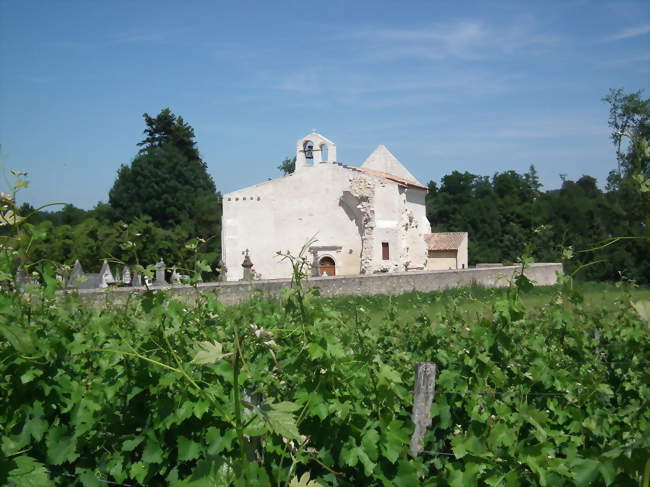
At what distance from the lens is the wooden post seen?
2969mm

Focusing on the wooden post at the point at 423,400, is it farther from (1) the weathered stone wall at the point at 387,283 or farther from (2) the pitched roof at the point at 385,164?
(2) the pitched roof at the point at 385,164

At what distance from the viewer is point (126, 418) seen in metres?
3.03

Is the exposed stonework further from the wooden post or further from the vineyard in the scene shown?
the wooden post

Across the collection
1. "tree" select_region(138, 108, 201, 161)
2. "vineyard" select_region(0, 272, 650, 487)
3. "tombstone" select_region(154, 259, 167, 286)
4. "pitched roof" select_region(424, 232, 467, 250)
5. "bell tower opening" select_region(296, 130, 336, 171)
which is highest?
"tree" select_region(138, 108, 201, 161)

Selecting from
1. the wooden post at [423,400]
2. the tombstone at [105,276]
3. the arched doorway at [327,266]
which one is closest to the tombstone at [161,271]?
the wooden post at [423,400]

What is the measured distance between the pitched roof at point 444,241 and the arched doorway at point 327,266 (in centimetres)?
675

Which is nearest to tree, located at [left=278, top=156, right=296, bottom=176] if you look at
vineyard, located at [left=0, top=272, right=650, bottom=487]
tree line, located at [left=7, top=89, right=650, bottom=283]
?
tree line, located at [left=7, top=89, right=650, bottom=283]

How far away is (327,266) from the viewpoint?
3102 cm

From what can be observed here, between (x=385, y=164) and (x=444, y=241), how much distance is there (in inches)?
309

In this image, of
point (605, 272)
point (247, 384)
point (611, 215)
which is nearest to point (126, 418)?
point (247, 384)

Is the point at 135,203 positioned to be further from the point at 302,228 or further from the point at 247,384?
the point at 247,384

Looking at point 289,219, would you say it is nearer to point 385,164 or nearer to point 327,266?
point 327,266

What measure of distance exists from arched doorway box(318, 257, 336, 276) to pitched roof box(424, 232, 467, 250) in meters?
6.75

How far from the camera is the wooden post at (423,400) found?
2.97m
